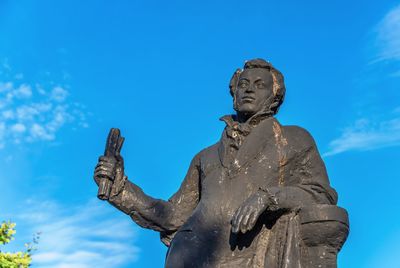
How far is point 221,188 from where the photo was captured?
21.7 ft

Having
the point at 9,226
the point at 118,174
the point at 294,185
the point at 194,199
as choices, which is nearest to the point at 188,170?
the point at 194,199

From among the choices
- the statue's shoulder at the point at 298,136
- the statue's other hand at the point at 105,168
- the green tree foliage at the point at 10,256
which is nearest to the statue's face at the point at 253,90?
the statue's shoulder at the point at 298,136

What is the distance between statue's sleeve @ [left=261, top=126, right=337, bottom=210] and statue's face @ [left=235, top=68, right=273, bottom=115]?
1.45 ft

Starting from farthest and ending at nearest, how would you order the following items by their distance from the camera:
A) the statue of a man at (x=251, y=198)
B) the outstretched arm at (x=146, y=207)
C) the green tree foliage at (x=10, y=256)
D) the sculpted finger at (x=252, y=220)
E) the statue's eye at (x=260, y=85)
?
the green tree foliage at (x=10, y=256), the statue's eye at (x=260, y=85), the outstretched arm at (x=146, y=207), the statue of a man at (x=251, y=198), the sculpted finger at (x=252, y=220)

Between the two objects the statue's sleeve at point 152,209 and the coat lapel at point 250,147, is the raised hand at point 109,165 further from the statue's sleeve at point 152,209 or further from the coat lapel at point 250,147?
the coat lapel at point 250,147

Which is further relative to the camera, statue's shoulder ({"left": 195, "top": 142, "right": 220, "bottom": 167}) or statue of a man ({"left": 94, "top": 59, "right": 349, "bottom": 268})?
statue's shoulder ({"left": 195, "top": 142, "right": 220, "bottom": 167})

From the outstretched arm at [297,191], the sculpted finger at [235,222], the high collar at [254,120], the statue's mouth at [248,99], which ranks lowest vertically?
the sculpted finger at [235,222]

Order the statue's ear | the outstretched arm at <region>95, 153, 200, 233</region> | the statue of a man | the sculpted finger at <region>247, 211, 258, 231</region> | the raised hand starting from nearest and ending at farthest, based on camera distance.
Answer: the sculpted finger at <region>247, 211, 258, 231</region>
the statue of a man
the raised hand
the outstretched arm at <region>95, 153, 200, 233</region>
the statue's ear

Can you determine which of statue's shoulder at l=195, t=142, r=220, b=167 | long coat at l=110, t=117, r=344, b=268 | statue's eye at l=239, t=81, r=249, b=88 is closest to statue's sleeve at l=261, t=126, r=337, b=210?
long coat at l=110, t=117, r=344, b=268

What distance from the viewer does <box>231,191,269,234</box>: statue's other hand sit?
232 inches

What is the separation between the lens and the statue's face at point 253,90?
703cm

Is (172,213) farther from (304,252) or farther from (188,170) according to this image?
(304,252)

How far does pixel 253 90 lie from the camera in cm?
708

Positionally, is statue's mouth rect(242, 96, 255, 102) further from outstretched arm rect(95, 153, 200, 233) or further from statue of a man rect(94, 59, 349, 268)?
outstretched arm rect(95, 153, 200, 233)
